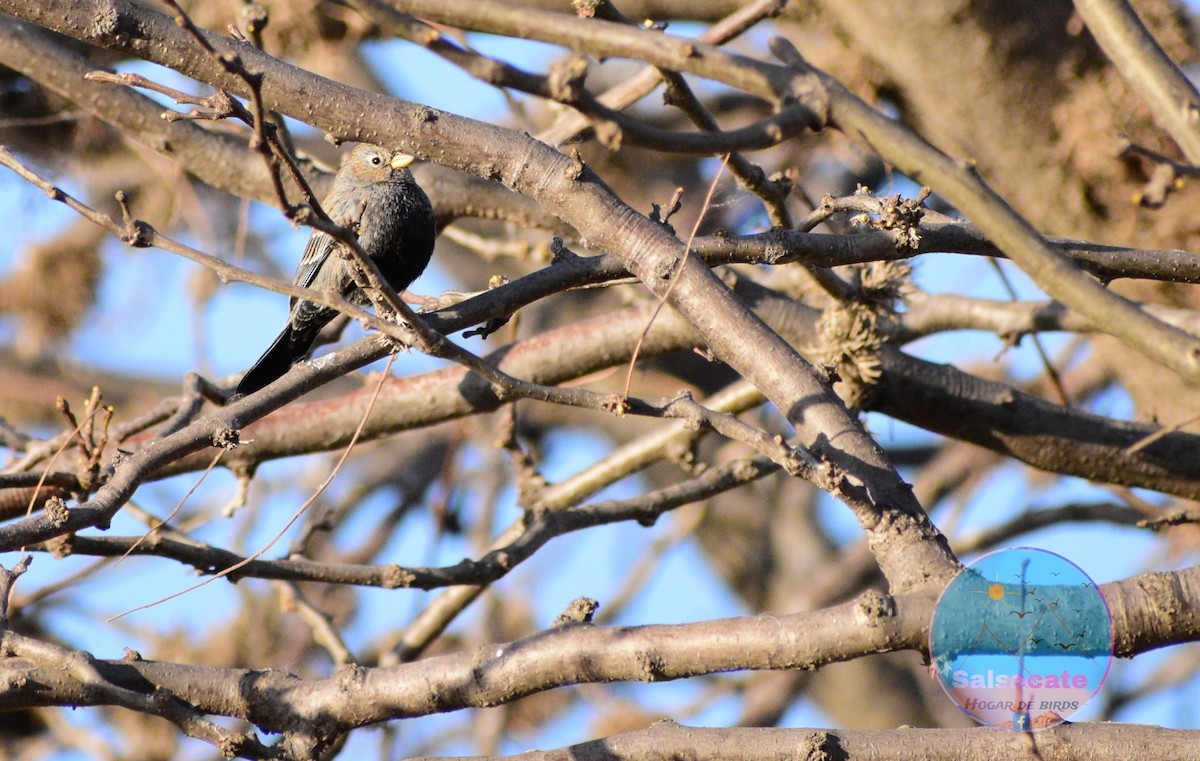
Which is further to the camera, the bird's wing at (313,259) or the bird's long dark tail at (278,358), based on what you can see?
the bird's wing at (313,259)

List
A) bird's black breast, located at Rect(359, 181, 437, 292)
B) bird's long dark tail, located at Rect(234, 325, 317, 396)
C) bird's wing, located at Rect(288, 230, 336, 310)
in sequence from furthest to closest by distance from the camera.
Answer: bird's wing, located at Rect(288, 230, 336, 310), bird's black breast, located at Rect(359, 181, 437, 292), bird's long dark tail, located at Rect(234, 325, 317, 396)

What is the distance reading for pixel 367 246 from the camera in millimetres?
3521

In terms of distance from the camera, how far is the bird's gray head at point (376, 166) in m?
3.55

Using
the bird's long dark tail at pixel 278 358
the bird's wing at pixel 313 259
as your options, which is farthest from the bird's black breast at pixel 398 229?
the bird's long dark tail at pixel 278 358

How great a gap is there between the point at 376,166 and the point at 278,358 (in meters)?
0.78

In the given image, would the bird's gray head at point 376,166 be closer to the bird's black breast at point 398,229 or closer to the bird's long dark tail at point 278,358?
the bird's black breast at point 398,229

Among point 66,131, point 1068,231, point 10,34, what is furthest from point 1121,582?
point 66,131

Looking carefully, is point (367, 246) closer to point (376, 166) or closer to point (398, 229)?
point (398, 229)

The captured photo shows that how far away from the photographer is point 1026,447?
3.34 meters

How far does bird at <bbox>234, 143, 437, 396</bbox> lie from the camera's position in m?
3.34

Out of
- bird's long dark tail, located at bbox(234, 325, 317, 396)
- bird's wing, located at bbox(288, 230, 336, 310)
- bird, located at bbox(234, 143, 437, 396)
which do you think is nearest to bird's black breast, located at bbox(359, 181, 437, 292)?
bird, located at bbox(234, 143, 437, 396)

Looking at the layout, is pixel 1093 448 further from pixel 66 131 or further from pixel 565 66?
pixel 66 131

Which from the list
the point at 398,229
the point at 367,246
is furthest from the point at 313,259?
the point at 398,229

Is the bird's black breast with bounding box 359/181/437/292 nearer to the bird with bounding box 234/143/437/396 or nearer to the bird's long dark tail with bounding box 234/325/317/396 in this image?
the bird with bounding box 234/143/437/396
